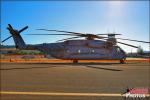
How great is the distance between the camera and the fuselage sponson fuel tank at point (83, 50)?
118 feet

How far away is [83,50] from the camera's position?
3612 cm

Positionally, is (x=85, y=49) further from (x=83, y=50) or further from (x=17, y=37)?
(x=17, y=37)

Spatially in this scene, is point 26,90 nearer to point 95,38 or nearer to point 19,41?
point 95,38

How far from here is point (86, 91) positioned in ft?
31.0

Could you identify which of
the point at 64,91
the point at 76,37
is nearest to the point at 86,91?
the point at 64,91

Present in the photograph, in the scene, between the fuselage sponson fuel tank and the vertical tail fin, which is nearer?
the fuselage sponson fuel tank

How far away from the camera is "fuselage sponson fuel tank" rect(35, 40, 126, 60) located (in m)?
36.0

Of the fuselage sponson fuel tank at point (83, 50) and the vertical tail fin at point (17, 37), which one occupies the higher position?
the vertical tail fin at point (17, 37)

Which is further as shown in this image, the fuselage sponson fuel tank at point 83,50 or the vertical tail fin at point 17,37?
the vertical tail fin at point 17,37

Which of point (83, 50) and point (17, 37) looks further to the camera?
point (17, 37)

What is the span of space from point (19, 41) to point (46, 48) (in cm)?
588

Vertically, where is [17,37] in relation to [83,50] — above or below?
above

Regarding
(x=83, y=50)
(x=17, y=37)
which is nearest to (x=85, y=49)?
(x=83, y=50)

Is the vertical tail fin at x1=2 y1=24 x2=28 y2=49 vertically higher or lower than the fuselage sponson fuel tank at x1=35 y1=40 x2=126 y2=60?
higher
